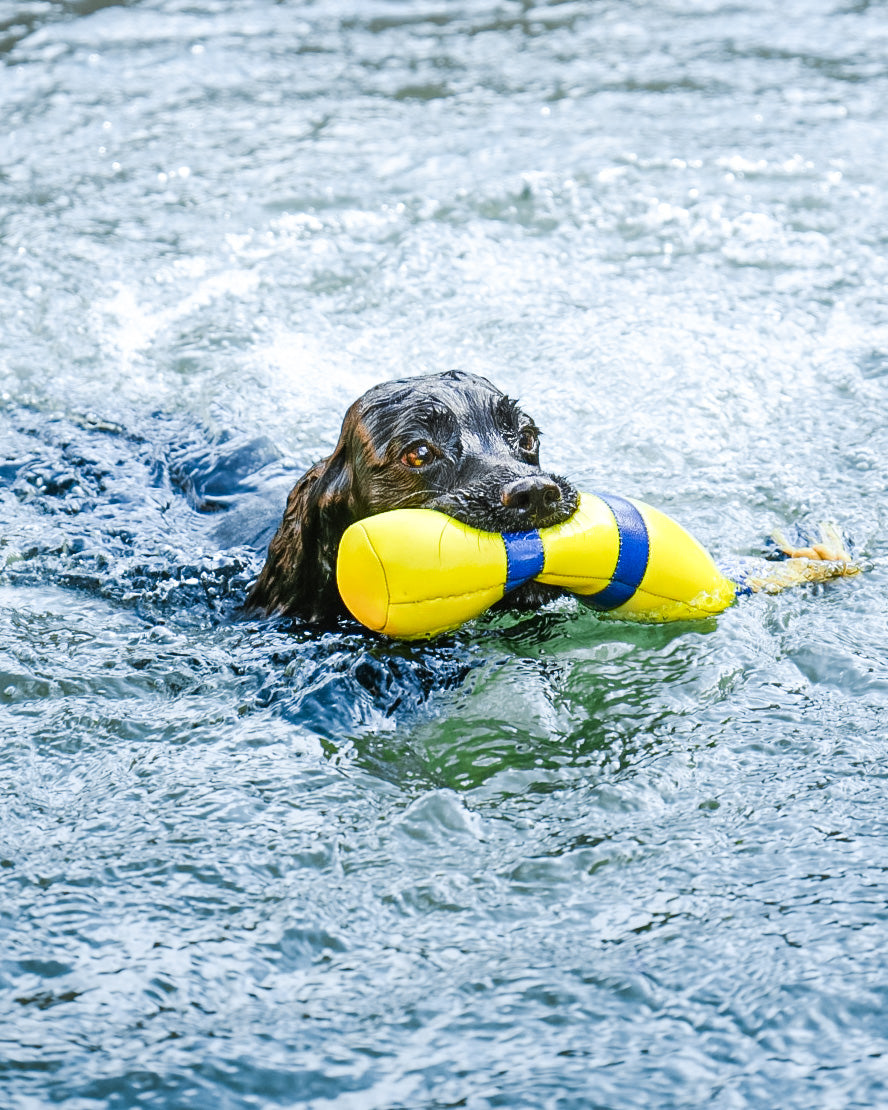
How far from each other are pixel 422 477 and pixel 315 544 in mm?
519

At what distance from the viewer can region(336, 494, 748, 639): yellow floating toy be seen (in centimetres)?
395

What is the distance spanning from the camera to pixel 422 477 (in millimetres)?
4340

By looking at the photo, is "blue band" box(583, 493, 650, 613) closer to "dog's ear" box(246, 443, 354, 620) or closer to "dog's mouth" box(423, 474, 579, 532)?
"dog's mouth" box(423, 474, 579, 532)

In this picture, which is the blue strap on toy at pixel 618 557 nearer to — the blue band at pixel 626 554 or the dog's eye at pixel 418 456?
the blue band at pixel 626 554

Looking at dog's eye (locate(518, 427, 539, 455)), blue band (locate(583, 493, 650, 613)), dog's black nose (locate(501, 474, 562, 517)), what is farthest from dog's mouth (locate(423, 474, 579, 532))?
dog's eye (locate(518, 427, 539, 455))

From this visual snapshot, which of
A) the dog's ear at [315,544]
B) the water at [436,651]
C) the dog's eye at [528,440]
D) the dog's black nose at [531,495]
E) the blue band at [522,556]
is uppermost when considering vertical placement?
the dog's black nose at [531,495]

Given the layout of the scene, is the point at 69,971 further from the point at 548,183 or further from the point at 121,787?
the point at 548,183

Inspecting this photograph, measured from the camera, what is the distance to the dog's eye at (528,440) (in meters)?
4.53

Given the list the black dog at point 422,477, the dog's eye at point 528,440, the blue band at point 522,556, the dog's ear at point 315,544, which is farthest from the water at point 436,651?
the dog's eye at point 528,440

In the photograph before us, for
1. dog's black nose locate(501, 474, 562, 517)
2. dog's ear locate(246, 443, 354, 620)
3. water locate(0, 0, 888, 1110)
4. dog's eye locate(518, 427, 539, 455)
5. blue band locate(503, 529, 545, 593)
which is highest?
dog's black nose locate(501, 474, 562, 517)

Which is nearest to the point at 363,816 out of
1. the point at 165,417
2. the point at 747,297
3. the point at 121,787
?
the point at 121,787

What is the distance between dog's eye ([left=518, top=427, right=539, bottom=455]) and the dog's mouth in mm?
403

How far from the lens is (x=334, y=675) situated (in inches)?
171

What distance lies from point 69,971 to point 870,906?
1955mm
